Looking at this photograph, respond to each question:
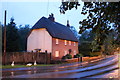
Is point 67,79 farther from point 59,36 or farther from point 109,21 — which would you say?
point 59,36

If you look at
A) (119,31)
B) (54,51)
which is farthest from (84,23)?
(54,51)

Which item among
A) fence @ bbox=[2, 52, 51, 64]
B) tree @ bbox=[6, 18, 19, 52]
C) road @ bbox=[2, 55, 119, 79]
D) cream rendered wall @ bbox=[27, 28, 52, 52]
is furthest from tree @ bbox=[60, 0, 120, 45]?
tree @ bbox=[6, 18, 19, 52]

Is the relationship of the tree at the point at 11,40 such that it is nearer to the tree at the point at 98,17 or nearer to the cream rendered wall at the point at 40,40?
the cream rendered wall at the point at 40,40

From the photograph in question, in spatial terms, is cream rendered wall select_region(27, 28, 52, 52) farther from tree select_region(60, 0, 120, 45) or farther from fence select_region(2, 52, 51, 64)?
tree select_region(60, 0, 120, 45)

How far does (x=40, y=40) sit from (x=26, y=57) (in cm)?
708

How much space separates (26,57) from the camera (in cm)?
2353

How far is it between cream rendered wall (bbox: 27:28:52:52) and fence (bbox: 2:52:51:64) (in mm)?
4336

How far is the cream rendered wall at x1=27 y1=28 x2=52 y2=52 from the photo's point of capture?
2873cm

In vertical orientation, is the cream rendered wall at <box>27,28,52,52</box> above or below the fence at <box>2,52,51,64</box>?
above

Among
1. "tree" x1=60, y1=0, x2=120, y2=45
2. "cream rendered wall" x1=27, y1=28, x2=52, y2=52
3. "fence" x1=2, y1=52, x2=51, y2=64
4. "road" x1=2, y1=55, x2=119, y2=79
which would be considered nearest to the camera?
"tree" x1=60, y1=0, x2=120, y2=45

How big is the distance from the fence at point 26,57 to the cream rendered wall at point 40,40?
4336mm

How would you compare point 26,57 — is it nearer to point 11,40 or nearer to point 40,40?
point 40,40

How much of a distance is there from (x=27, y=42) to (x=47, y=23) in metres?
5.74

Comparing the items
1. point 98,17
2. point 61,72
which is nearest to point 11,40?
point 61,72
